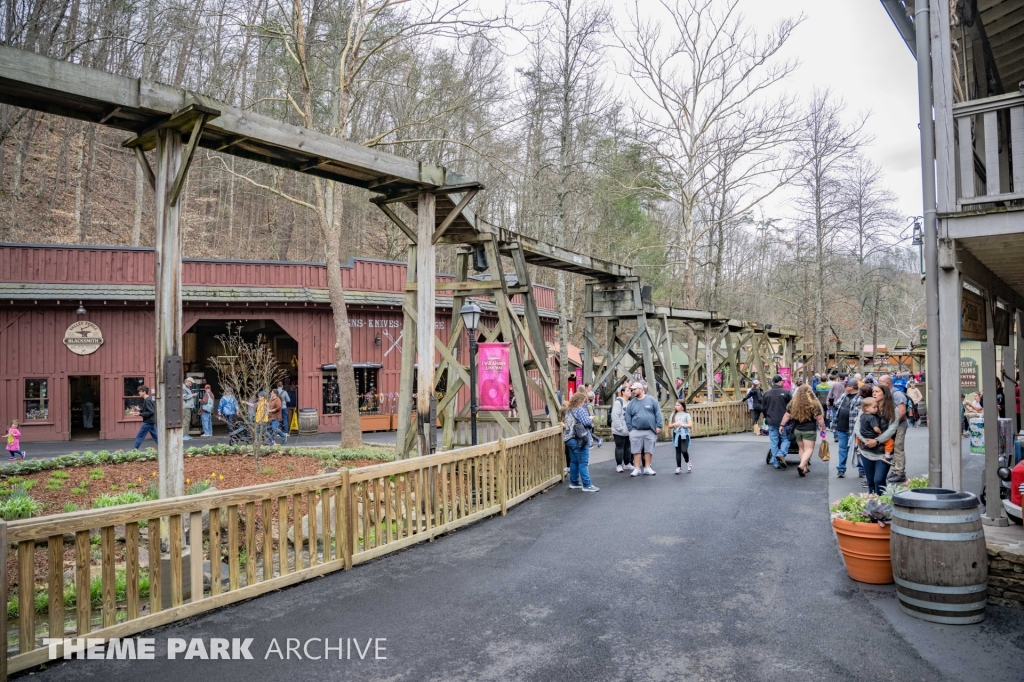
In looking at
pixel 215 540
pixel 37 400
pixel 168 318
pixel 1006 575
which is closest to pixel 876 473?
pixel 1006 575

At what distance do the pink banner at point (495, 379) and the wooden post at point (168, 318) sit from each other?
16.5 ft

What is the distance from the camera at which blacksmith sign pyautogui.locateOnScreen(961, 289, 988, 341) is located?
6.39 metres

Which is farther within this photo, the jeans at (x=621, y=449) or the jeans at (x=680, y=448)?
the jeans at (x=621, y=449)

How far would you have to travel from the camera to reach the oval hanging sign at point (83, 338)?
1941 centimetres

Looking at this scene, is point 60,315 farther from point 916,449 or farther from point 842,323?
point 842,323

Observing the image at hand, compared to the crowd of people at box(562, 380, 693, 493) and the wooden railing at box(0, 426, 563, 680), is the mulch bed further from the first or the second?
the crowd of people at box(562, 380, 693, 493)

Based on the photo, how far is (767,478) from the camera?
11523 mm

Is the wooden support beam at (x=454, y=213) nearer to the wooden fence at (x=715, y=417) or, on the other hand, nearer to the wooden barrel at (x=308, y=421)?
the wooden fence at (x=715, y=417)

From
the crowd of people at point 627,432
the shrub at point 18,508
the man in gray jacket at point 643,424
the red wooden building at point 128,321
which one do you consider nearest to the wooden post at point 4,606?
the shrub at point 18,508

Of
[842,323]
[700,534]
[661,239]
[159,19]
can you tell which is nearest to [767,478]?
[700,534]

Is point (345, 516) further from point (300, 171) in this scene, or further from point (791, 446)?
point (791, 446)

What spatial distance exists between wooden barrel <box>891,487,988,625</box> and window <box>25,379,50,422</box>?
2168cm

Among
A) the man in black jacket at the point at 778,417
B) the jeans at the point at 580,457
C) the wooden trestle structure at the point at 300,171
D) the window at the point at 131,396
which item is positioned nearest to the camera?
the wooden trestle structure at the point at 300,171

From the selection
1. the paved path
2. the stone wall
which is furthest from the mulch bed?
the stone wall
